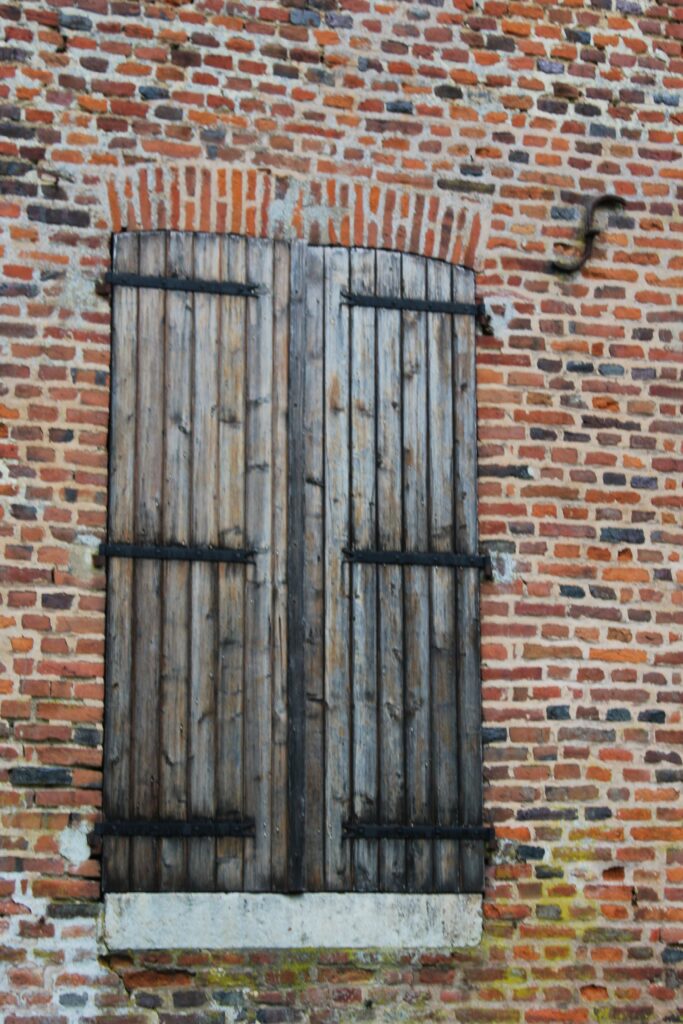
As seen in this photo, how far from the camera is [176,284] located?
5.87 metres

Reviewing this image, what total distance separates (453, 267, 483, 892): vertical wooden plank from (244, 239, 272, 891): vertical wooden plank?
0.79 m

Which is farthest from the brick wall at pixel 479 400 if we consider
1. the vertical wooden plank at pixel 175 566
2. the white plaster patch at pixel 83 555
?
the vertical wooden plank at pixel 175 566

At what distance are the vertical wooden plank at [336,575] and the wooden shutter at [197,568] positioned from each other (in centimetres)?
18

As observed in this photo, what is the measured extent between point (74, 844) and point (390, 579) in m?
1.62

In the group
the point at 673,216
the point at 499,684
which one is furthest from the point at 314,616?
the point at 673,216

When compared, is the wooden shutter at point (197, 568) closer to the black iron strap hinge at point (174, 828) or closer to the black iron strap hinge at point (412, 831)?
the black iron strap hinge at point (174, 828)

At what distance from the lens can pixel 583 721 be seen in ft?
19.4

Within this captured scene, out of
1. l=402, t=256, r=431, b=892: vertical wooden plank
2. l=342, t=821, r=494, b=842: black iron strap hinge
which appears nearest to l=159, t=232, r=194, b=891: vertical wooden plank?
l=342, t=821, r=494, b=842: black iron strap hinge

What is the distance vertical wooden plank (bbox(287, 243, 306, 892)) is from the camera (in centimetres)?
561

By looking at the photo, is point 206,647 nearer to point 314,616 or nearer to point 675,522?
point 314,616

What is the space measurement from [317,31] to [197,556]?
233cm

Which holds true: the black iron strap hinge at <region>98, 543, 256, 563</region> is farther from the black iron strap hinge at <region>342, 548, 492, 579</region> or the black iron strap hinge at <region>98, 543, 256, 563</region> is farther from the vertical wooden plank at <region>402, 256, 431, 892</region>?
the vertical wooden plank at <region>402, 256, 431, 892</region>

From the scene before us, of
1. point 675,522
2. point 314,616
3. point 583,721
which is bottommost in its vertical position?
point 583,721

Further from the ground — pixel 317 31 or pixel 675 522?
pixel 317 31
